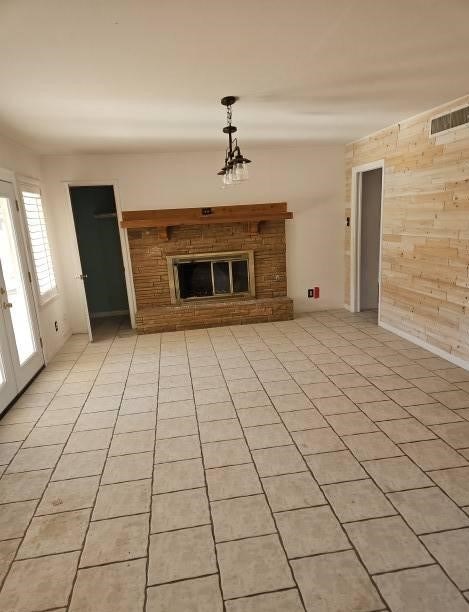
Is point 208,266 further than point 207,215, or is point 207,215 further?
point 208,266

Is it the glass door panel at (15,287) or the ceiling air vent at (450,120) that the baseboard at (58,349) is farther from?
the ceiling air vent at (450,120)

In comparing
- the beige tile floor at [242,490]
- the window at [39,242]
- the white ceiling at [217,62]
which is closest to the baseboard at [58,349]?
the beige tile floor at [242,490]

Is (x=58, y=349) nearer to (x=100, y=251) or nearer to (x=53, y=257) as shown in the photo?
(x=53, y=257)

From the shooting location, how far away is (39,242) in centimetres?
436

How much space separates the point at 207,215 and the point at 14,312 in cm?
254

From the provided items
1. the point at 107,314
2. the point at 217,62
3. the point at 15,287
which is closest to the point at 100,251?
the point at 107,314

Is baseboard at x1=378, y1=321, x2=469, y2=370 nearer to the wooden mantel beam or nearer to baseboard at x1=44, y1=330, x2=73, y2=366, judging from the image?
the wooden mantel beam

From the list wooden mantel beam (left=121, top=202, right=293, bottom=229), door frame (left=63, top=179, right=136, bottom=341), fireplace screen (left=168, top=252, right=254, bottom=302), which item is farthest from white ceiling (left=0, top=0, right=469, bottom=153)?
fireplace screen (left=168, top=252, right=254, bottom=302)

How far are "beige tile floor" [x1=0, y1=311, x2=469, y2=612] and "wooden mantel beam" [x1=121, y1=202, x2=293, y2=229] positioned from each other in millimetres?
2140

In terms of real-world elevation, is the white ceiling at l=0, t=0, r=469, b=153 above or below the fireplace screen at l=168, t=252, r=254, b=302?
above

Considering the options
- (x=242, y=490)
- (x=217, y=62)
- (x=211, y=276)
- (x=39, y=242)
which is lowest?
(x=242, y=490)

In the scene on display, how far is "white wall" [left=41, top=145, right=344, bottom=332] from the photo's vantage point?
489cm

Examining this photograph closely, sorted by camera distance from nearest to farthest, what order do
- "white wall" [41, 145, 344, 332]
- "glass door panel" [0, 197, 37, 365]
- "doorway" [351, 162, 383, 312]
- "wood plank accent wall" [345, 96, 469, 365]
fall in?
"wood plank accent wall" [345, 96, 469, 365], "glass door panel" [0, 197, 37, 365], "white wall" [41, 145, 344, 332], "doorway" [351, 162, 383, 312]

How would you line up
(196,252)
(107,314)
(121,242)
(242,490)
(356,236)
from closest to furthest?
(242,490) < (121,242) < (196,252) < (356,236) < (107,314)
